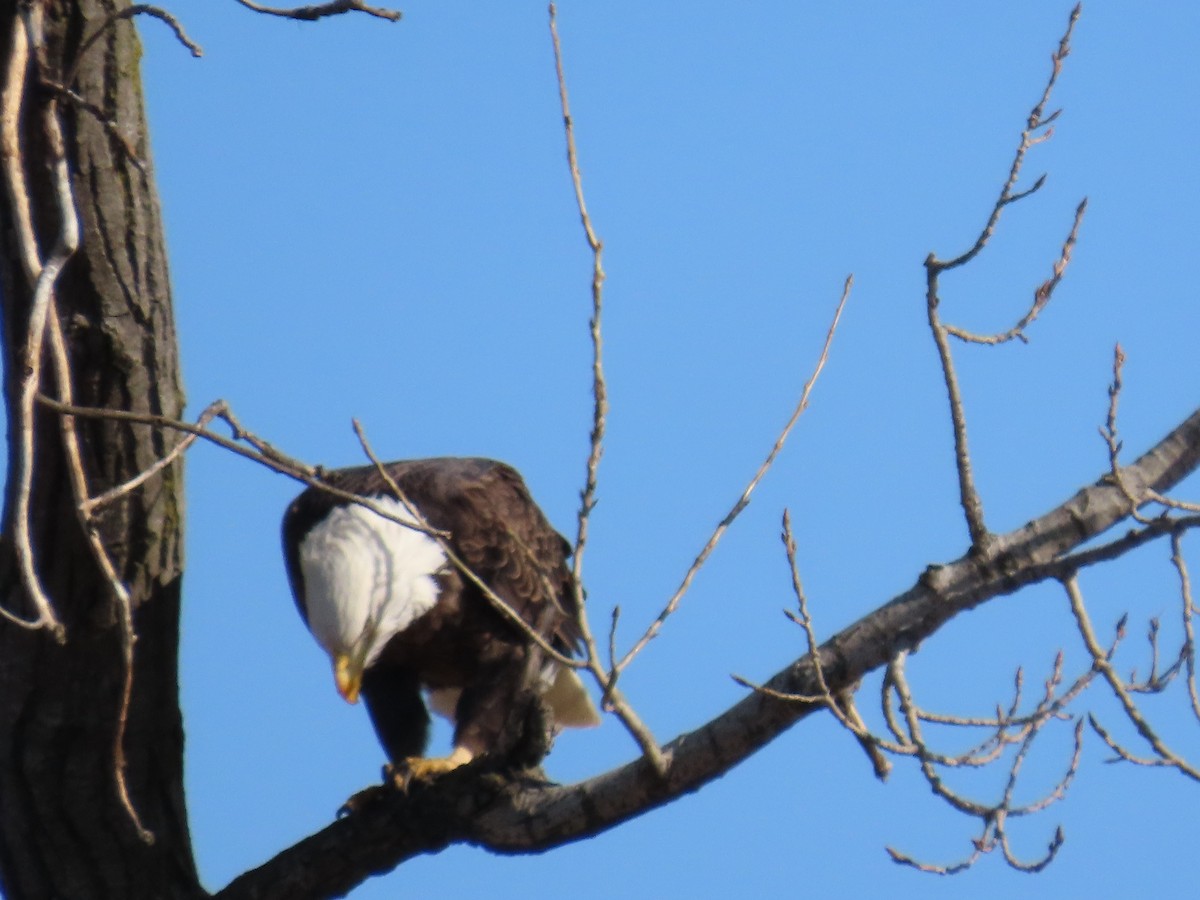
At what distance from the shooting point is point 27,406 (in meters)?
2.54

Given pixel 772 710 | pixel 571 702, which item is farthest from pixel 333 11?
pixel 571 702

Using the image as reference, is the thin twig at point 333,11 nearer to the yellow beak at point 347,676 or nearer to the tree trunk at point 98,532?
the tree trunk at point 98,532

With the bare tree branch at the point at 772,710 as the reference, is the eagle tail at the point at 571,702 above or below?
above

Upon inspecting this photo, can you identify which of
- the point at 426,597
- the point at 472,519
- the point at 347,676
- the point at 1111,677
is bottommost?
the point at 1111,677

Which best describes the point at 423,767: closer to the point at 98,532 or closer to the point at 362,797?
the point at 362,797

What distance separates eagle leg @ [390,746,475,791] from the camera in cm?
372

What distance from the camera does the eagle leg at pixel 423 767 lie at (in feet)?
12.2

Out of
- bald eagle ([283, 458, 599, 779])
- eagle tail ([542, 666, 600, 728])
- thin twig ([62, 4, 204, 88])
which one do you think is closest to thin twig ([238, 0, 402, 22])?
thin twig ([62, 4, 204, 88])

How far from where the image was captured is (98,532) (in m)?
3.09

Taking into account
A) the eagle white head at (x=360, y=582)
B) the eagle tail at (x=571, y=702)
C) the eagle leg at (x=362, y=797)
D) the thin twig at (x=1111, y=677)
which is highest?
the eagle white head at (x=360, y=582)

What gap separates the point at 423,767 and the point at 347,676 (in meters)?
0.26

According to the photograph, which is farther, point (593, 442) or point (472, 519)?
point (472, 519)

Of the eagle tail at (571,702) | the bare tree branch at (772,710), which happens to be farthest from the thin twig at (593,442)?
the eagle tail at (571,702)

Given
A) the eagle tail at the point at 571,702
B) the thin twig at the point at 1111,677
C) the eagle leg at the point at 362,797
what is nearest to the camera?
the thin twig at the point at 1111,677
